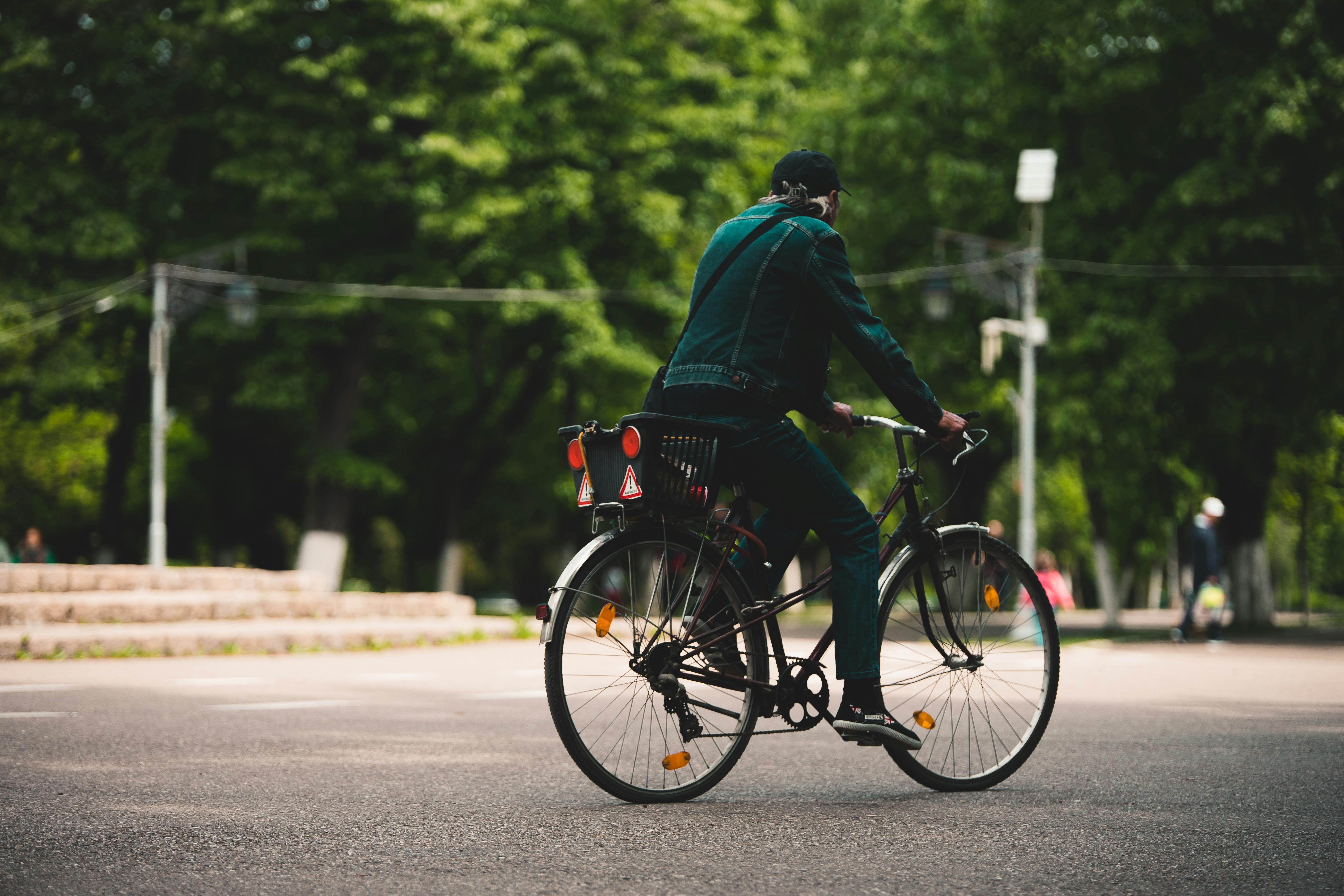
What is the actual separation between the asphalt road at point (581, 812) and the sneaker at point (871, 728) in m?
0.21

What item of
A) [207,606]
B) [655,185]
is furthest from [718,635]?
[655,185]

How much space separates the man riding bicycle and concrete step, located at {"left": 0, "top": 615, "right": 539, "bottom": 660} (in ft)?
27.7

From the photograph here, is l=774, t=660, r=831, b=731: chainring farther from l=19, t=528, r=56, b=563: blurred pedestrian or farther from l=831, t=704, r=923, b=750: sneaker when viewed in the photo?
l=19, t=528, r=56, b=563: blurred pedestrian

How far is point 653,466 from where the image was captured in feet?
14.5

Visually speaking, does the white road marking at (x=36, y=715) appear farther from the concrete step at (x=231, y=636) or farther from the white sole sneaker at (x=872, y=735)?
the concrete step at (x=231, y=636)

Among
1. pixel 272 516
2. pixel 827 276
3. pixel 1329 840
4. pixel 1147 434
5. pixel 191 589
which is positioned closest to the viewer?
pixel 1329 840

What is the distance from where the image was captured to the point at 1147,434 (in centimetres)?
2098

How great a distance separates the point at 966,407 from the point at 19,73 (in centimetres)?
1718

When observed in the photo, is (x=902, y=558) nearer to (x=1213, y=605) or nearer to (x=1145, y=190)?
(x=1213, y=605)

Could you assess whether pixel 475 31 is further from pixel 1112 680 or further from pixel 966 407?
pixel 1112 680

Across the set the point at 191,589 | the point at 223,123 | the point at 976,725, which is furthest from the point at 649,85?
the point at 976,725

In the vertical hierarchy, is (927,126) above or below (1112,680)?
above

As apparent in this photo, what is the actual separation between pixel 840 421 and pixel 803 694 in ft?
3.04

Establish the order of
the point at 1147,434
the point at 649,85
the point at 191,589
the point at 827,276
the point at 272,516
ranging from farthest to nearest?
the point at 272,516
the point at 649,85
the point at 1147,434
the point at 191,589
the point at 827,276
